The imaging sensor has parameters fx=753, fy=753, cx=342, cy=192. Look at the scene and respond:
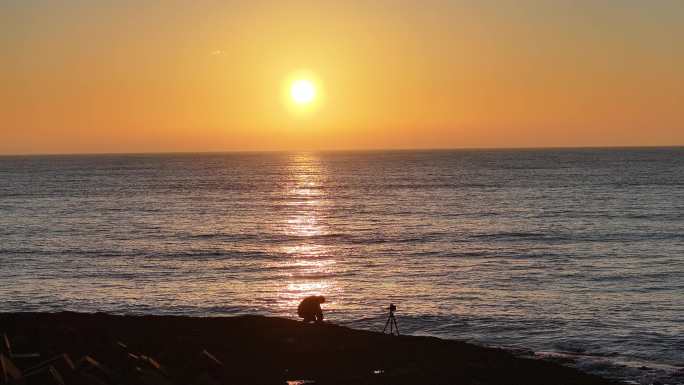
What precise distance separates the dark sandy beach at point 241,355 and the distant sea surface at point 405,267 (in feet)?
19.1

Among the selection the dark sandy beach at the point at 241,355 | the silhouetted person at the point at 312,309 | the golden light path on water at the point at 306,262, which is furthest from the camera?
the golden light path on water at the point at 306,262

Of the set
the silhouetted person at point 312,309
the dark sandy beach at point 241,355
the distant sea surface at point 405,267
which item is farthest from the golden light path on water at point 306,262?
the dark sandy beach at point 241,355

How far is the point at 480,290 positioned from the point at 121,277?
20982mm

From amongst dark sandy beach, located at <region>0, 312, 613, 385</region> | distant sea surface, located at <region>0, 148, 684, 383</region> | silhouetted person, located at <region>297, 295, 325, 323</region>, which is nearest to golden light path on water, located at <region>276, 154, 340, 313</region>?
distant sea surface, located at <region>0, 148, 684, 383</region>

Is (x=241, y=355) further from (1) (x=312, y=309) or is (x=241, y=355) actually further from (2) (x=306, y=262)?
(2) (x=306, y=262)

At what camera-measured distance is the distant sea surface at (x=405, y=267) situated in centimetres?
3228

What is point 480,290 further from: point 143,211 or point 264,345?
point 143,211

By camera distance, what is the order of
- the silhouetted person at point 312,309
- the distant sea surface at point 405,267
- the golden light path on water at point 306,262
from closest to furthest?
the silhouetted person at point 312,309
the distant sea surface at point 405,267
the golden light path on water at point 306,262

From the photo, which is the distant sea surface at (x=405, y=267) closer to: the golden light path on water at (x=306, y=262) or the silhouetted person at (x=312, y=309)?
the golden light path on water at (x=306, y=262)

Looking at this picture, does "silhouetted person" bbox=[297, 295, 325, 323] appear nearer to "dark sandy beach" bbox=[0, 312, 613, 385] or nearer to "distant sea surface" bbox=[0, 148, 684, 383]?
"dark sandy beach" bbox=[0, 312, 613, 385]

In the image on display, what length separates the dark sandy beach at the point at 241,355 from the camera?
17.0 meters

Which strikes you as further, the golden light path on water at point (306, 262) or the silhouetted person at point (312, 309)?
the golden light path on water at point (306, 262)

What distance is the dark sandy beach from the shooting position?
1705cm

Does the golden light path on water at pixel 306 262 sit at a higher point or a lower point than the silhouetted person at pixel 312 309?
lower
